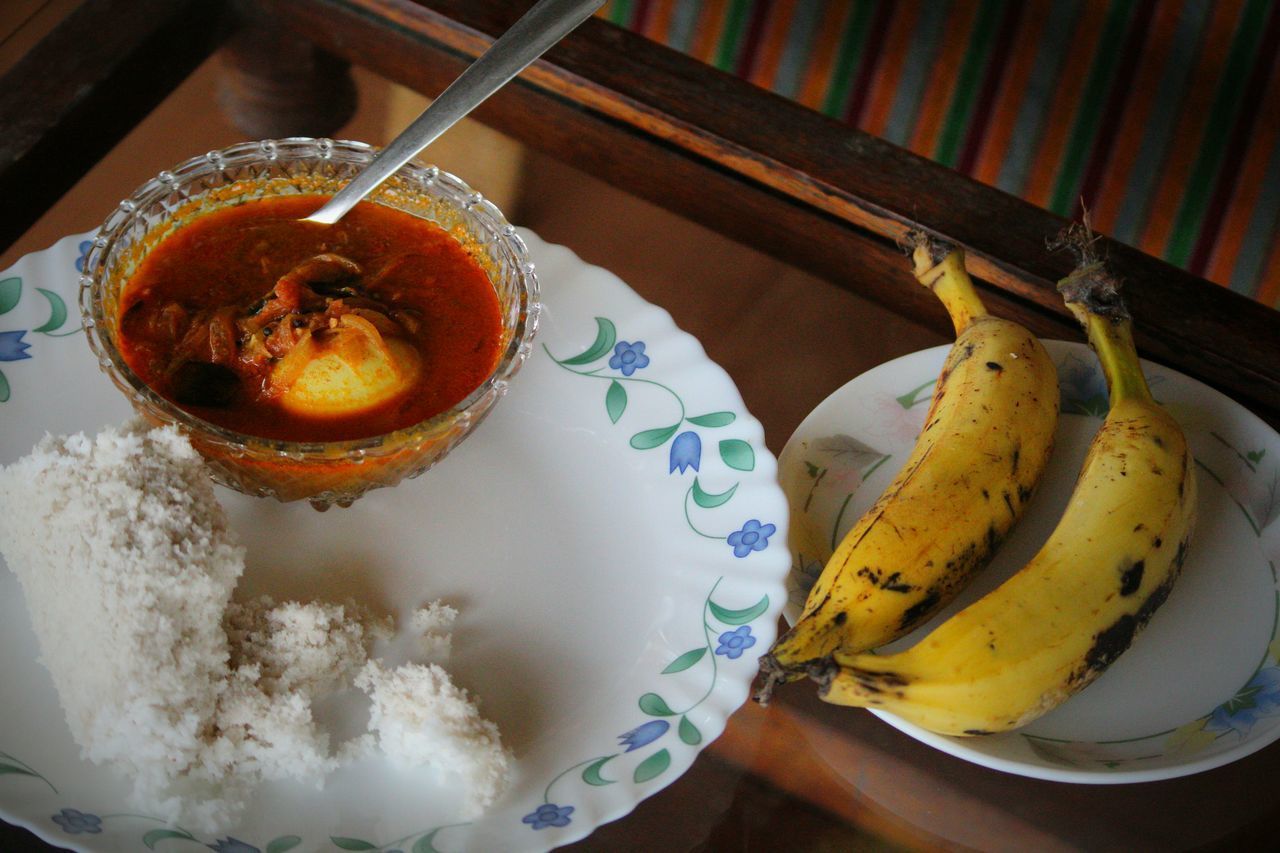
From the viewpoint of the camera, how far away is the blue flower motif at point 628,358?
1481mm

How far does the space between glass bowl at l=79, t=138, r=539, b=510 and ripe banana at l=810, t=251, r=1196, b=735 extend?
508 mm

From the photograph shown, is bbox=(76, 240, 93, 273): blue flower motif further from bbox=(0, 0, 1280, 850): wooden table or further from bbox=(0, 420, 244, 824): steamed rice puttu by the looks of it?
bbox=(0, 420, 244, 824): steamed rice puttu

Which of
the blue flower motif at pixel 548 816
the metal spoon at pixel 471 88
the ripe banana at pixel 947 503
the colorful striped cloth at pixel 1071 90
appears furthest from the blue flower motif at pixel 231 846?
the colorful striped cloth at pixel 1071 90

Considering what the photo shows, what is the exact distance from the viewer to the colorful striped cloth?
7.20 ft

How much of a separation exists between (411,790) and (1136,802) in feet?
2.43

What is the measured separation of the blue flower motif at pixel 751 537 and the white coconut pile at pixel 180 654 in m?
0.34

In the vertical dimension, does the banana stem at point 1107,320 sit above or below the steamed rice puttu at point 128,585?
above

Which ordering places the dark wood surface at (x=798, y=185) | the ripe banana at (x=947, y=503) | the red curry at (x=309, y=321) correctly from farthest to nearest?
the dark wood surface at (x=798, y=185) < the red curry at (x=309, y=321) < the ripe banana at (x=947, y=503)

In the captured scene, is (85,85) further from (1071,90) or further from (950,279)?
(1071,90)

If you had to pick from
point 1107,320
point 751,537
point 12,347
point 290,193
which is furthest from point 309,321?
point 1107,320

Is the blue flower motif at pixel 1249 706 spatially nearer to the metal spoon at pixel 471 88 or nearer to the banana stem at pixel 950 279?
the banana stem at pixel 950 279

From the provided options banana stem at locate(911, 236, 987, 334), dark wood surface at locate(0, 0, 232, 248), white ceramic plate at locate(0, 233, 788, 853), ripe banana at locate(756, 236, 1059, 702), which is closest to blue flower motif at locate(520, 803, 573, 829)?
white ceramic plate at locate(0, 233, 788, 853)

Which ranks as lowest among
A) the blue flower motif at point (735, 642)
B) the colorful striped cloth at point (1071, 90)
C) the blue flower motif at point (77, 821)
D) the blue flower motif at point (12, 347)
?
the blue flower motif at point (77, 821)

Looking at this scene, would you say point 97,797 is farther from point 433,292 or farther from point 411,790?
point 433,292
